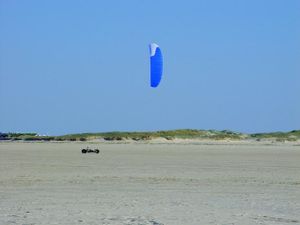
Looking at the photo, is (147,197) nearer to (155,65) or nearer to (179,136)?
(155,65)

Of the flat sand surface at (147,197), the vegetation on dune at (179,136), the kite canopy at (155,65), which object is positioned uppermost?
the kite canopy at (155,65)

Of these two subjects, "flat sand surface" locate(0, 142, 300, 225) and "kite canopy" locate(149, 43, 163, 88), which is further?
"kite canopy" locate(149, 43, 163, 88)

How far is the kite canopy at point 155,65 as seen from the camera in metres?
27.7

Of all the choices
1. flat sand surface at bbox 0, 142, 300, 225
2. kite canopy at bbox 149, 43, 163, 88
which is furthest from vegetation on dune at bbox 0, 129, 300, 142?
flat sand surface at bbox 0, 142, 300, 225

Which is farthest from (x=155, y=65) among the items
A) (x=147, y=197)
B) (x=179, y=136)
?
(x=179, y=136)

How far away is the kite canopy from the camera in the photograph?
27.7m

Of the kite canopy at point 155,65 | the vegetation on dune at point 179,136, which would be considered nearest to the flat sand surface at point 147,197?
the kite canopy at point 155,65

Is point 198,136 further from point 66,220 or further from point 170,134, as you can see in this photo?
point 66,220

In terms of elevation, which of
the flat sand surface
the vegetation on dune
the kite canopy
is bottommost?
the flat sand surface

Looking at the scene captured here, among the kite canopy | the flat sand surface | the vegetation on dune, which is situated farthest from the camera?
the vegetation on dune

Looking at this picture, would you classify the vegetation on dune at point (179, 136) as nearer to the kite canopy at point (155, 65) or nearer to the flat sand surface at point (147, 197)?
the kite canopy at point (155, 65)

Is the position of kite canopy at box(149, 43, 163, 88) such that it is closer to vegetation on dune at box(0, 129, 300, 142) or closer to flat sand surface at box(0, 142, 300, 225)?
flat sand surface at box(0, 142, 300, 225)

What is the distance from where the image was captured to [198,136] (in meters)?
84.0

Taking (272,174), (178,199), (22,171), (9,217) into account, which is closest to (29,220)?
(9,217)
